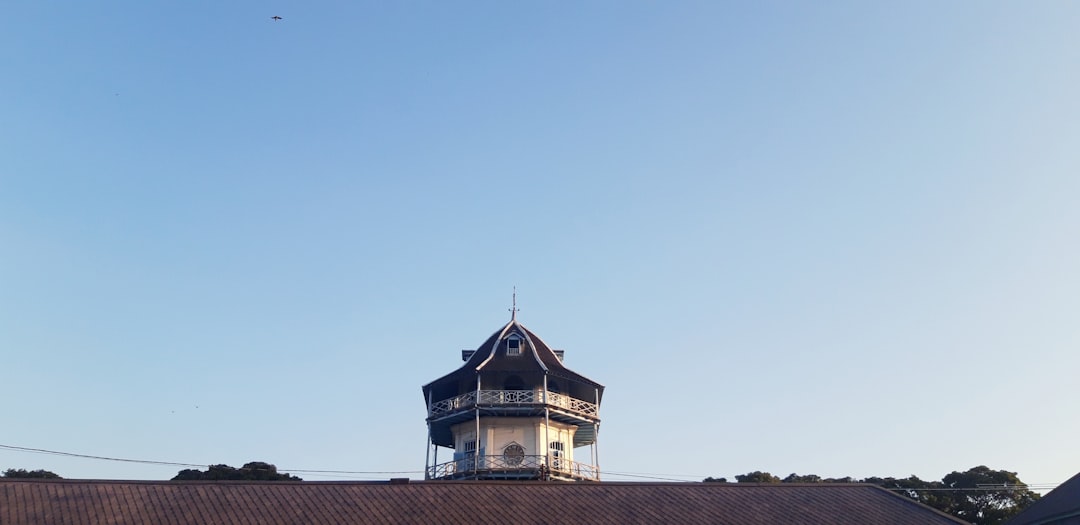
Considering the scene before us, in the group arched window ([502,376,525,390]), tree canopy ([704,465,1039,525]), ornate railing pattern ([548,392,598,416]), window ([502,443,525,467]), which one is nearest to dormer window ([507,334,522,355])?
arched window ([502,376,525,390])

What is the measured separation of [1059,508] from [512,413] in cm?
2706

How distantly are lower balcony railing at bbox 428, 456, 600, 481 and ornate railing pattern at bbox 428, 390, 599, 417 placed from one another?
8.99 ft

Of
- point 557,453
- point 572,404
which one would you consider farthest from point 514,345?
point 557,453

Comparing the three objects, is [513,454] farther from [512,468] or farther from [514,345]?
[514,345]

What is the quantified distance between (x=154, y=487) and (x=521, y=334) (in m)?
25.4

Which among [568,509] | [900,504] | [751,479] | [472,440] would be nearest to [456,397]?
[472,440]

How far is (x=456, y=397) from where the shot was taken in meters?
49.9

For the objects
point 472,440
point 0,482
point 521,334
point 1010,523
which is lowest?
point 1010,523

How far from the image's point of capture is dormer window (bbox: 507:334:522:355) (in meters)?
51.2

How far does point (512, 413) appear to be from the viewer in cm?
4856

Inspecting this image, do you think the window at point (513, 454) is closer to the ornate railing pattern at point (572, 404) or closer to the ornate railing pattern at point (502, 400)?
the ornate railing pattern at point (502, 400)

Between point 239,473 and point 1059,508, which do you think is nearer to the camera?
point 1059,508

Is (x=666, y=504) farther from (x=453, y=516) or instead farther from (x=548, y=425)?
(x=548, y=425)

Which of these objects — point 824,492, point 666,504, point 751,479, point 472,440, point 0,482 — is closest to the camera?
point 0,482
